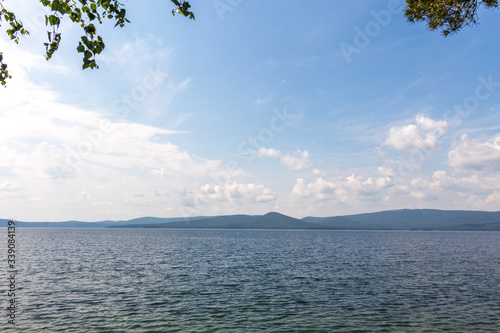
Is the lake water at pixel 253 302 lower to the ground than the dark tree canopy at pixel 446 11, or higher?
lower

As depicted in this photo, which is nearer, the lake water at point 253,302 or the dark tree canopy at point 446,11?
the dark tree canopy at point 446,11

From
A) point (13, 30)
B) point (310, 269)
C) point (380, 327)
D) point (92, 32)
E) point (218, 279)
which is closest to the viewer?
point (92, 32)

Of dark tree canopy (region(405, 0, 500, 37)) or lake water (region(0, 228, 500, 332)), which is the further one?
lake water (region(0, 228, 500, 332))

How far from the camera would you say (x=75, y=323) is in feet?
90.2

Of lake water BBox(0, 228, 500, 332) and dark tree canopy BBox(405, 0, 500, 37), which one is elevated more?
dark tree canopy BBox(405, 0, 500, 37)

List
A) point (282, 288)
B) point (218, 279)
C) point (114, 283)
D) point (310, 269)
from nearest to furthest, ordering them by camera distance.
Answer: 1. point (282, 288)
2. point (114, 283)
3. point (218, 279)
4. point (310, 269)

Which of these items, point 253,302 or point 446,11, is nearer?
point 446,11

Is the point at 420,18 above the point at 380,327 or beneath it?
above

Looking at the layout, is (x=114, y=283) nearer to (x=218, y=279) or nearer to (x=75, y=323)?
(x=218, y=279)

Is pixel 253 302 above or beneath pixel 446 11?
beneath

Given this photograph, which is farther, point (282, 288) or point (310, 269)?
point (310, 269)

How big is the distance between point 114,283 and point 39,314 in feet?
53.8

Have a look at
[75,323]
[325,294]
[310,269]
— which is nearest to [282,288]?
[325,294]

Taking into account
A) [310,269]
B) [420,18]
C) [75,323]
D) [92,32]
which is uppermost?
[420,18]
